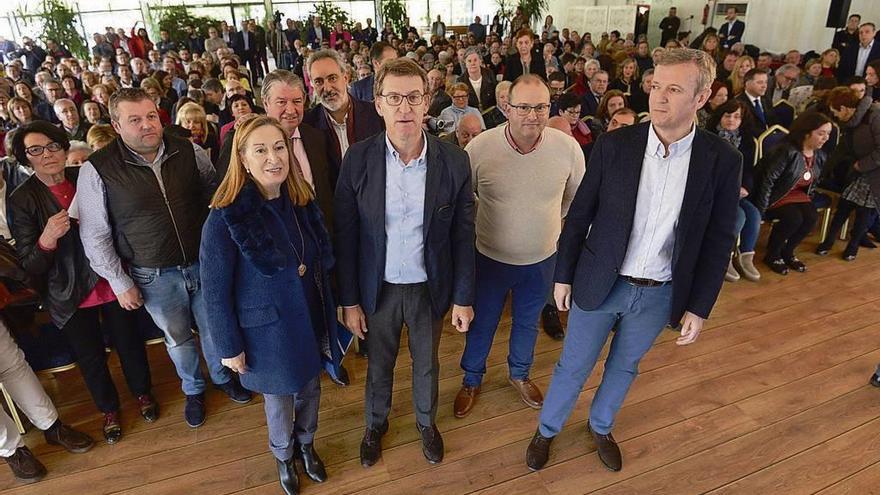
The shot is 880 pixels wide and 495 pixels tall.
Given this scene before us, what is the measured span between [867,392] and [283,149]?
3.15 meters

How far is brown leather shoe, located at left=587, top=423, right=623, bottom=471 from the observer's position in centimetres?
→ 231

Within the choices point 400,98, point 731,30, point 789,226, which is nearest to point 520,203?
point 400,98

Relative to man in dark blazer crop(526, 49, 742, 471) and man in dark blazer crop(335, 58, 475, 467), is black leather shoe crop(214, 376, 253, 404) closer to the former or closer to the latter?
man in dark blazer crop(335, 58, 475, 467)

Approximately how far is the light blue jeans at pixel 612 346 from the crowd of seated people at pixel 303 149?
2.07 feet

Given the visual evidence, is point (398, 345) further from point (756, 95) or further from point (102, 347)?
point (756, 95)

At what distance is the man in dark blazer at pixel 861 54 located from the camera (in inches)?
287

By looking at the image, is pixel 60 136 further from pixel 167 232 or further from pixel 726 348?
pixel 726 348

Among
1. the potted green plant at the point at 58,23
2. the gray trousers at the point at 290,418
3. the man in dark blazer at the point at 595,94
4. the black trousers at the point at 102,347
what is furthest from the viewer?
the potted green plant at the point at 58,23

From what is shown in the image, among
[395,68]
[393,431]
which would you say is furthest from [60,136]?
[393,431]

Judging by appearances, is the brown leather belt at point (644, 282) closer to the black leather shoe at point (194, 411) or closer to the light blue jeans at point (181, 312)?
the light blue jeans at point (181, 312)

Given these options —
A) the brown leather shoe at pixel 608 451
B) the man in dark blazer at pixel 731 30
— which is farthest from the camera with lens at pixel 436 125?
the man in dark blazer at pixel 731 30

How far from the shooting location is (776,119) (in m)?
5.02

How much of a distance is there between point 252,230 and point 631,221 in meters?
1.27

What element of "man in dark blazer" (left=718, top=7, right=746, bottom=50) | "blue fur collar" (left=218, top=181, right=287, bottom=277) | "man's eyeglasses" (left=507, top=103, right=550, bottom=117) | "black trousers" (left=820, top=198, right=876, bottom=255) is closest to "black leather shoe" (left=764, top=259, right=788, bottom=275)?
"black trousers" (left=820, top=198, right=876, bottom=255)
